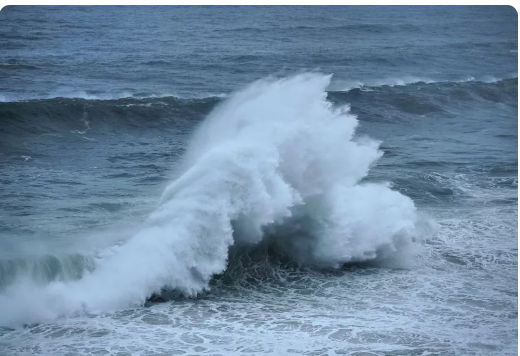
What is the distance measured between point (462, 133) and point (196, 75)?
10.5ft

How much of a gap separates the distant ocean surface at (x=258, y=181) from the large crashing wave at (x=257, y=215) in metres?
0.02

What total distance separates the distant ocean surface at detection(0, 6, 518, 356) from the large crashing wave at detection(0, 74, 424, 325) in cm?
2

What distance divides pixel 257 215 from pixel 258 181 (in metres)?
0.28

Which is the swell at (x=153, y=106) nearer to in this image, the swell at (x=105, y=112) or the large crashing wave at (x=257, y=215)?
the swell at (x=105, y=112)

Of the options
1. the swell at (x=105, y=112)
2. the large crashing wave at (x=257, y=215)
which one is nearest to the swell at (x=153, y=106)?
the swell at (x=105, y=112)

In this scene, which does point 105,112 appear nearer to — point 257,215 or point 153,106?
point 153,106

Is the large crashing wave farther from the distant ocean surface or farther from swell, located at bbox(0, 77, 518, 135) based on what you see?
swell, located at bbox(0, 77, 518, 135)

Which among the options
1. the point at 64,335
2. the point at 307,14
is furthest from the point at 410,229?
the point at 64,335

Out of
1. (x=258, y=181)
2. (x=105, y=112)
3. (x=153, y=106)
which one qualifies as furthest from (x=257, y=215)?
(x=105, y=112)

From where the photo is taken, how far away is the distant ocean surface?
512cm

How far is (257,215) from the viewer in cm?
596

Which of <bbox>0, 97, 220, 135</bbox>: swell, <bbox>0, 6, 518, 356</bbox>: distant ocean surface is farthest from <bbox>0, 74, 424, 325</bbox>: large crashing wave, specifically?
<bbox>0, 97, 220, 135</bbox>: swell

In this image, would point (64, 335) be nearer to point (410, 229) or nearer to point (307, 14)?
point (410, 229)

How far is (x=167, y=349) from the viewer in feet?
15.5
